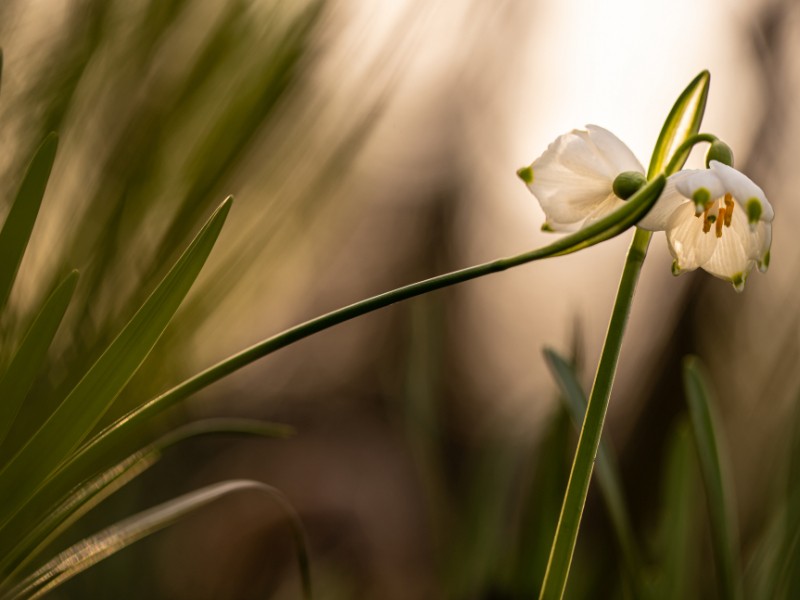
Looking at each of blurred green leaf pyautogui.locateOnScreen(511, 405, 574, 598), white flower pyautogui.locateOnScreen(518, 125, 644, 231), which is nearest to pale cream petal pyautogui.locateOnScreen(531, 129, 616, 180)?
white flower pyautogui.locateOnScreen(518, 125, 644, 231)

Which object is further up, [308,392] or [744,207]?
[744,207]


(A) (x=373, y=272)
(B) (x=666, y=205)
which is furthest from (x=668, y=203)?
(A) (x=373, y=272)

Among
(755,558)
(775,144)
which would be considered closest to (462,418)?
(775,144)

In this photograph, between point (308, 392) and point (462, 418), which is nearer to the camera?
point (462, 418)

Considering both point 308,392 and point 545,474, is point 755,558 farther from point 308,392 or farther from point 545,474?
point 308,392

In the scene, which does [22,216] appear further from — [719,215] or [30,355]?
[719,215]

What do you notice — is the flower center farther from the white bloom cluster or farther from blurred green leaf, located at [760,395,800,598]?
blurred green leaf, located at [760,395,800,598]

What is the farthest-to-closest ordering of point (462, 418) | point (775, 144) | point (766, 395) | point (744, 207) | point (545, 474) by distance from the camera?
point (462, 418), point (775, 144), point (766, 395), point (545, 474), point (744, 207)

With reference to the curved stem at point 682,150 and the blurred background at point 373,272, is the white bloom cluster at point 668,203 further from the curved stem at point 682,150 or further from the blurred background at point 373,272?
the blurred background at point 373,272
